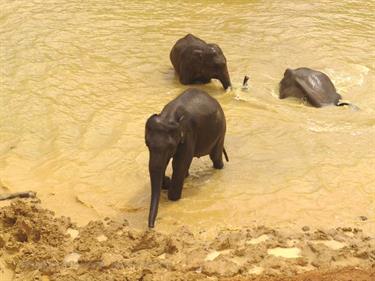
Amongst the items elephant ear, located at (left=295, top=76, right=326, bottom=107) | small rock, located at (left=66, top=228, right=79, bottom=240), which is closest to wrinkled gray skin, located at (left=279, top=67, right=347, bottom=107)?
elephant ear, located at (left=295, top=76, right=326, bottom=107)

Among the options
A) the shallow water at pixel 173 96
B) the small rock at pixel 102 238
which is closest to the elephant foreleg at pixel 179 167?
the shallow water at pixel 173 96

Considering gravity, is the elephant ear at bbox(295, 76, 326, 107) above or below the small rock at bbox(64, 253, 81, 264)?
above

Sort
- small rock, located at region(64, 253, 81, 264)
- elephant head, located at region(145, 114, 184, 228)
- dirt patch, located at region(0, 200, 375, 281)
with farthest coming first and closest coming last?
elephant head, located at region(145, 114, 184, 228), small rock, located at region(64, 253, 81, 264), dirt patch, located at region(0, 200, 375, 281)

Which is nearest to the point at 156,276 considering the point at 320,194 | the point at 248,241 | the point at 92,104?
the point at 248,241

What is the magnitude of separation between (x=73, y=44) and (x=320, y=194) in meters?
5.65

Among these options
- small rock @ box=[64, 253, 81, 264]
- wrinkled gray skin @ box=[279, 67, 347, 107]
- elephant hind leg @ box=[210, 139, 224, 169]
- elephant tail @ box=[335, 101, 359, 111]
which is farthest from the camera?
wrinkled gray skin @ box=[279, 67, 347, 107]

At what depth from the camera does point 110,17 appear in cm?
1122

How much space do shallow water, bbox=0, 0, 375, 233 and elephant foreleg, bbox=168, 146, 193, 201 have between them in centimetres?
16

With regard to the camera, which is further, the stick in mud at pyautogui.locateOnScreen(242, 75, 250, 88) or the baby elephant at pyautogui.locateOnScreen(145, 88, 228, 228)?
the stick in mud at pyautogui.locateOnScreen(242, 75, 250, 88)

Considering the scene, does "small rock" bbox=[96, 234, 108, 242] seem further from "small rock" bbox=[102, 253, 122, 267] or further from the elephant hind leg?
the elephant hind leg

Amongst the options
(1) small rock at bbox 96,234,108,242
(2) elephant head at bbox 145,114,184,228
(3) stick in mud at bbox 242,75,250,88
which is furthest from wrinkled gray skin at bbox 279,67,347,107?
(1) small rock at bbox 96,234,108,242

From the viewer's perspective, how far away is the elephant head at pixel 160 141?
5.17 m

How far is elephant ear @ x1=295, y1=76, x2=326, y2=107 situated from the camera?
8047mm

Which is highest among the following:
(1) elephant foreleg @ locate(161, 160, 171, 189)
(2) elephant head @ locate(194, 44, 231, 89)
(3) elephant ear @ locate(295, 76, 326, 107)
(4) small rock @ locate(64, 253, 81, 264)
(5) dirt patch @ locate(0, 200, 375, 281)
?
(2) elephant head @ locate(194, 44, 231, 89)
